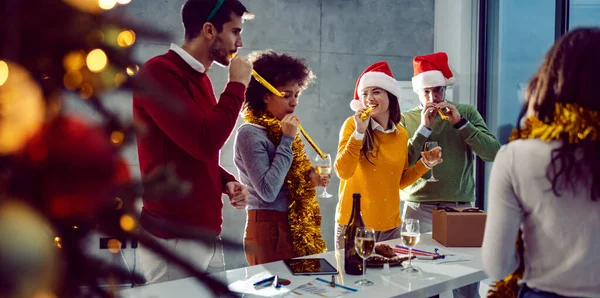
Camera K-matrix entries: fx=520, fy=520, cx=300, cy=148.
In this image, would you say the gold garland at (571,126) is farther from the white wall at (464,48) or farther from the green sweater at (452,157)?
the white wall at (464,48)

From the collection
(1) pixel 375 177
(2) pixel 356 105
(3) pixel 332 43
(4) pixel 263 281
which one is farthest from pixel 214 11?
(3) pixel 332 43

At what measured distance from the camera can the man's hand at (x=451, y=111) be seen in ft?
9.06

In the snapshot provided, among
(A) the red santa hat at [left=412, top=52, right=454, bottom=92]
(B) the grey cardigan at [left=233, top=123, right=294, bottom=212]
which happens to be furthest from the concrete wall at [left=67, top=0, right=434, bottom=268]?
(B) the grey cardigan at [left=233, top=123, right=294, bottom=212]

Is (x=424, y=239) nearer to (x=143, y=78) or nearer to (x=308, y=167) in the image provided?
(x=308, y=167)

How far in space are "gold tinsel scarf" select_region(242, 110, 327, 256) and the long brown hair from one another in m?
0.37

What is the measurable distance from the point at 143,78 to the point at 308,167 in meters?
2.13

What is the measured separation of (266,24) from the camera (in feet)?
13.0

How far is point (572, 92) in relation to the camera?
1.18 metres

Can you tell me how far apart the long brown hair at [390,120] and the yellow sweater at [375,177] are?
0.07ft

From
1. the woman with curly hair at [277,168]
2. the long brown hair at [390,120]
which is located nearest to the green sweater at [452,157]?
the long brown hair at [390,120]

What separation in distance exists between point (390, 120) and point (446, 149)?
0.39m

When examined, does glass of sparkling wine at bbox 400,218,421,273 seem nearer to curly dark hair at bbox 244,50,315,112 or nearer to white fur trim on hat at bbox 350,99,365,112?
curly dark hair at bbox 244,50,315,112

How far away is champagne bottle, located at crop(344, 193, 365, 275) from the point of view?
175cm

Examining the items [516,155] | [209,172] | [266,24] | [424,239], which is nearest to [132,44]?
[516,155]
